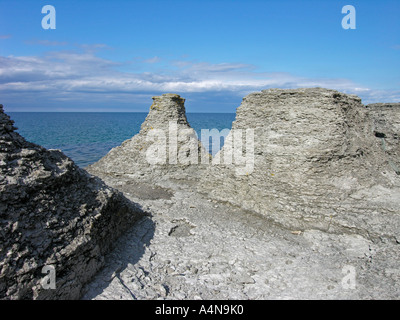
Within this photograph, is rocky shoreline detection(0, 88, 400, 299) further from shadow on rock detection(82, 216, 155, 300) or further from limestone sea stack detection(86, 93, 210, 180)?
limestone sea stack detection(86, 93, 210, 180)

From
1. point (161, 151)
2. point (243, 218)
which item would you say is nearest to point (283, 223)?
point (243, 218)

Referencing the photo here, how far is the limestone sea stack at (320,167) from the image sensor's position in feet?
30.1

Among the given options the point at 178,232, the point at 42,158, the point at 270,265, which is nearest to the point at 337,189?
the point at 270,265

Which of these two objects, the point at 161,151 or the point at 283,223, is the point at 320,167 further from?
the point at 161,151

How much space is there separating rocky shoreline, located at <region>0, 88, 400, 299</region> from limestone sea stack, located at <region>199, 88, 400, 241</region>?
0.04 m

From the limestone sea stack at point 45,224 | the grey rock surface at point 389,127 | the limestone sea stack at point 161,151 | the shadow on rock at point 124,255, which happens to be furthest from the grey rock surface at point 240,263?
the grey rock surface at point 389,127

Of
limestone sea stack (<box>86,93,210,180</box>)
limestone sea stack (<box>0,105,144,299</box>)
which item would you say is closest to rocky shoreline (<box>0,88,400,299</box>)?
limestone sea stack (<box>0,105,144,299</box>)

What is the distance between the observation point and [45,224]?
6.49 m

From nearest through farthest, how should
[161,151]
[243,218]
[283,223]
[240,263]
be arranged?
[240,263] < [283,223] < [243,218] < [161,151]

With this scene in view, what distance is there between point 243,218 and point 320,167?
348cm

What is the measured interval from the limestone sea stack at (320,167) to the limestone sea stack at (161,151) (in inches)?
240

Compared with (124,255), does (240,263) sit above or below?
below
